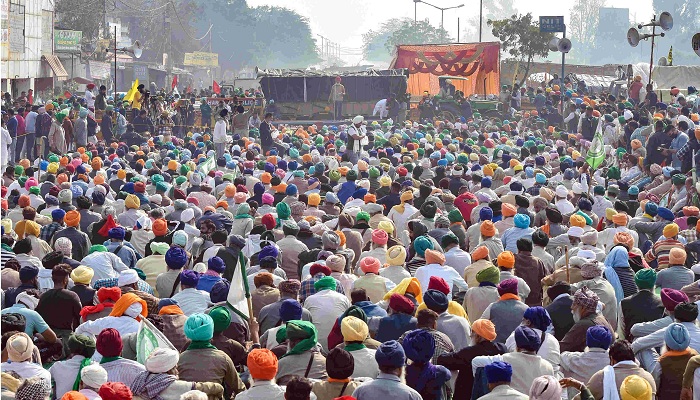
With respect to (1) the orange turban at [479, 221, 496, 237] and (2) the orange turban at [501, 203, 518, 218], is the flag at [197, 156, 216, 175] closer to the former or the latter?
(2) the orange turban at [501, 203, 518, 218]

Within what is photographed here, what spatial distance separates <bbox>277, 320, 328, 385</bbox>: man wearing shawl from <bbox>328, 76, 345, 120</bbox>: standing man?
32456mm

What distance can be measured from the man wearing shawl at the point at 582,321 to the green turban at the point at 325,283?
81.6 inches

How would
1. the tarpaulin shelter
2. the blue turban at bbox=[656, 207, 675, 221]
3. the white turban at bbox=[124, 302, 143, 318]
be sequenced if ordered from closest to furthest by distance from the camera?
the white turban at bbox=[124, 302, 143, 318] → the blue turban at bbox=[656, 207, 675, 221] → the tarpaulin shelter

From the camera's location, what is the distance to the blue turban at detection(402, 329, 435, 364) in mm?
7797

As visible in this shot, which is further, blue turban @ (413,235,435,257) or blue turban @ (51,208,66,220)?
blue turban @ (51,208,66,220)

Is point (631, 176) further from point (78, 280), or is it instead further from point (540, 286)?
point (78, 280)

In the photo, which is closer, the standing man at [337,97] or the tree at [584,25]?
the standing man at [337,97]

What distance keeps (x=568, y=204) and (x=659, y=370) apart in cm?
786

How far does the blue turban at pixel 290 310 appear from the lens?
8.98 meters

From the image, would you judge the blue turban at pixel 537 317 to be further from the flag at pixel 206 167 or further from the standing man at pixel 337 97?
the standing man at pixel 337 97

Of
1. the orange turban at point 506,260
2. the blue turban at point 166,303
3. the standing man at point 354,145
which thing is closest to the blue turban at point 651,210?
the orange turban at point 506,260

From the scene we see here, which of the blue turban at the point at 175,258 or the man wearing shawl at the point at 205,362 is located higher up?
the blue turban at the point at 175,258

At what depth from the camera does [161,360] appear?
7414 millimetres

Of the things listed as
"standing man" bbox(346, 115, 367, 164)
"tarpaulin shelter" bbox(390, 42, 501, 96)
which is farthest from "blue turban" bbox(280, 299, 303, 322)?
"tarpaulin shelter" bbox(390, 42, 501, 96)
